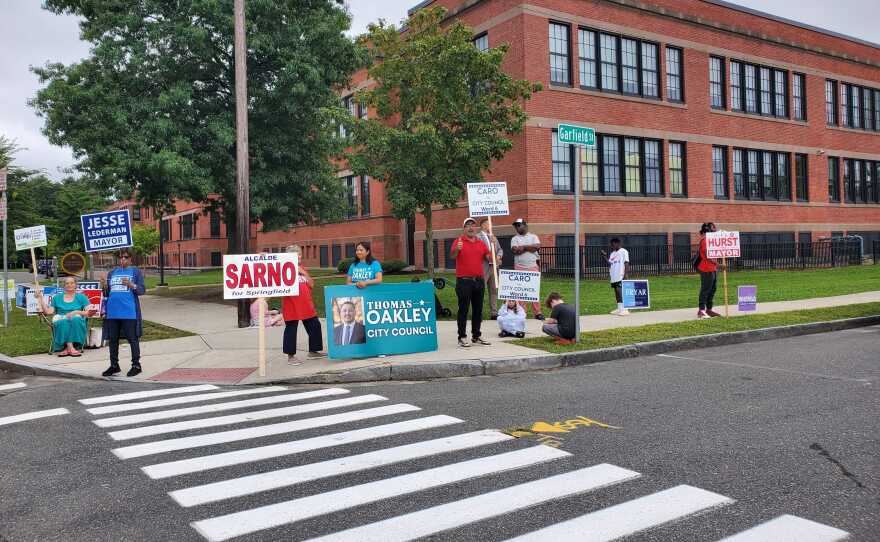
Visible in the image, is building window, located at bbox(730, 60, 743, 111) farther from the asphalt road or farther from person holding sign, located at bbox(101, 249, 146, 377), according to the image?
person holding sign, located at bbox(101, 249, 146, 377)

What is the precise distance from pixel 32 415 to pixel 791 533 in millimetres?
7038

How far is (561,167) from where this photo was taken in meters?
27.2

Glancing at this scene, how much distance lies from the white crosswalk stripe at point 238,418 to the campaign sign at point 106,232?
21.3 ft

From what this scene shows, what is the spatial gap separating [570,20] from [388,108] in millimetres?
10250

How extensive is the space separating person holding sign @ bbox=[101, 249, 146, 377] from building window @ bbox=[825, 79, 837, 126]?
38672 mm

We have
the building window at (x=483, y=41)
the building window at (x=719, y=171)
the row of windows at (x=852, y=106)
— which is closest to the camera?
the building window at (x=483, y=41)

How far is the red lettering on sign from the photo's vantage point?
29.2 ft

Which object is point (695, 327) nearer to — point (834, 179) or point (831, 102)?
point (834, 179)

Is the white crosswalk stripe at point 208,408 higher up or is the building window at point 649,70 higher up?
the building window at point 649,70

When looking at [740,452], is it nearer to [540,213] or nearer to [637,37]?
[540,213]

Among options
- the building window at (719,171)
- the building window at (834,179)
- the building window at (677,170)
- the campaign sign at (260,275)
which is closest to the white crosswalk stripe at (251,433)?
the campaign sign at (260,275)

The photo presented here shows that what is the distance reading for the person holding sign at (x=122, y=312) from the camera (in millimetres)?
9086

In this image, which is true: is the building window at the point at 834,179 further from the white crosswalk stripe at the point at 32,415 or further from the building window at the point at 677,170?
the white crosswalk stripe at the point at 32,415

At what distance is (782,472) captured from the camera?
15.0 ft
